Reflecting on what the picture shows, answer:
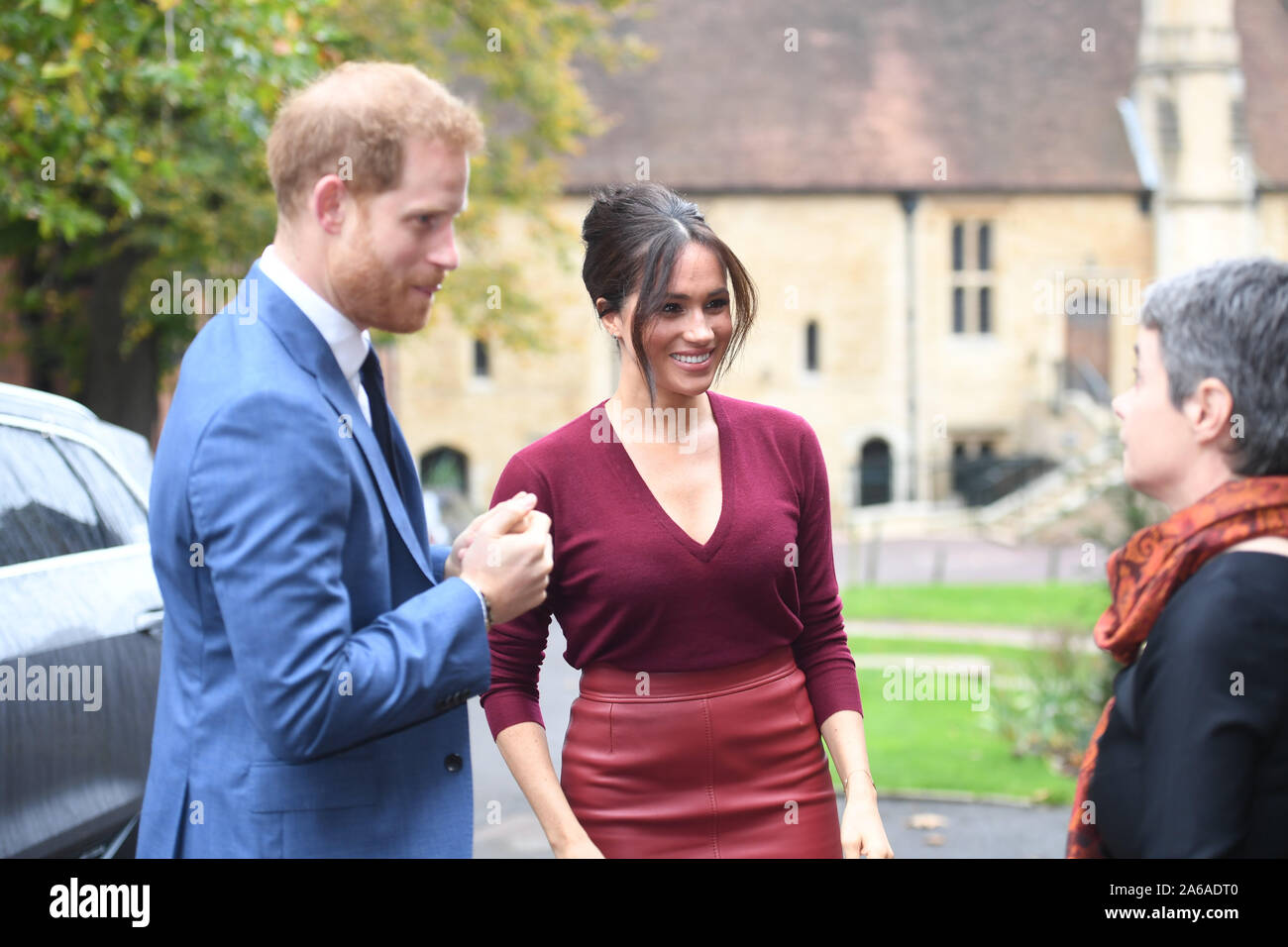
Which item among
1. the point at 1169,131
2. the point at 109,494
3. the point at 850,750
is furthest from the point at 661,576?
the point at 1169,131

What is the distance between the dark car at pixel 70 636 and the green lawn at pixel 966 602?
38.7 feet

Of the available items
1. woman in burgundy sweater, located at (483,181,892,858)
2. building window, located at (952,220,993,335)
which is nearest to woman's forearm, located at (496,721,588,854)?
woman in burgundy sweater, located at (483,181,892,858)

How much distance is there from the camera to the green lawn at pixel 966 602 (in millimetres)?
15992

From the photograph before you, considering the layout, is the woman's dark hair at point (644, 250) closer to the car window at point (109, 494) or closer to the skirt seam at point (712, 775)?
the skirt seam at point (712, 775)

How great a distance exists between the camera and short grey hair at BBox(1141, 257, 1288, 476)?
2.06 m

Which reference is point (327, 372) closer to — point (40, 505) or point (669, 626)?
point (669, 626)

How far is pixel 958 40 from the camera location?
34938 millimetres

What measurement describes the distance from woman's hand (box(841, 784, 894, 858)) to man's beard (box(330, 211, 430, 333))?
1247 mm

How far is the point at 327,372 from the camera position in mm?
2158

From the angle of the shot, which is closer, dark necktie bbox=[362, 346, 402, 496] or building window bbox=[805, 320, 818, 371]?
dark necktie bbox=[362, 346, 402, 496]

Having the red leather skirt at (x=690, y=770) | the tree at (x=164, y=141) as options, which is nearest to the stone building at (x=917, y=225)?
the tree at (x=164, y=141)

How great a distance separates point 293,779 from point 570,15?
1736 cm

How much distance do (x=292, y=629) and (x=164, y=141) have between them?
28.9 feet

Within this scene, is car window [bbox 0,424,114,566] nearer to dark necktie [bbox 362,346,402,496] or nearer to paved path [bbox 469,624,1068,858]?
dark necktie [bbox 362,346,402,496]
